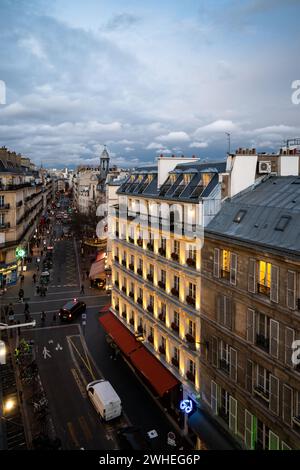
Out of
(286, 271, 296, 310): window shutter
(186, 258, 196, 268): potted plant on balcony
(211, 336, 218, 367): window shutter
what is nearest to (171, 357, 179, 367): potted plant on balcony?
(211, 336, 218, 367): window shutter

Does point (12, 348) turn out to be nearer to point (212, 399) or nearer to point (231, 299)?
point (212, 399)

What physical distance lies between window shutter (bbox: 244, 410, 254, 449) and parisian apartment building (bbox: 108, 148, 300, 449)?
0.05 meters

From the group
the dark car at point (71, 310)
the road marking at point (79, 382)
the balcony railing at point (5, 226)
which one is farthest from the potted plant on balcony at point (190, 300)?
the balcony railing at point (5, 226)

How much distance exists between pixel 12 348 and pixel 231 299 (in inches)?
968

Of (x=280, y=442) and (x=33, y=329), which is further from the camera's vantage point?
(x=33, y=329)

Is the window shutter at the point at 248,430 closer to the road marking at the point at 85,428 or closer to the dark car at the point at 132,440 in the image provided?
the dark car at the point at 132,440

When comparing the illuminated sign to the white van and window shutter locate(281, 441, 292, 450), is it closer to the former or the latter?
the white van

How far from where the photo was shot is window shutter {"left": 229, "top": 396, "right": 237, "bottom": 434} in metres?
20.8

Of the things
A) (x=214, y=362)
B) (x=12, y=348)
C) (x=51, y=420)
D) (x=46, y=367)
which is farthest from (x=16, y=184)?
(x=214, y=362)

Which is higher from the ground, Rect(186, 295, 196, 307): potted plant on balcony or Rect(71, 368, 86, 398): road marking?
Rect(186, 295, 196, 307): potted plant on balcony

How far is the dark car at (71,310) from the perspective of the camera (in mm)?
42656

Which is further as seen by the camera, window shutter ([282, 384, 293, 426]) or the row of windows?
window shutter ([282, 384, 293, 426])

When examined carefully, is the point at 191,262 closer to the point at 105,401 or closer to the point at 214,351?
the point at 214,351

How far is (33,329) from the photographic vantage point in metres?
40.8
